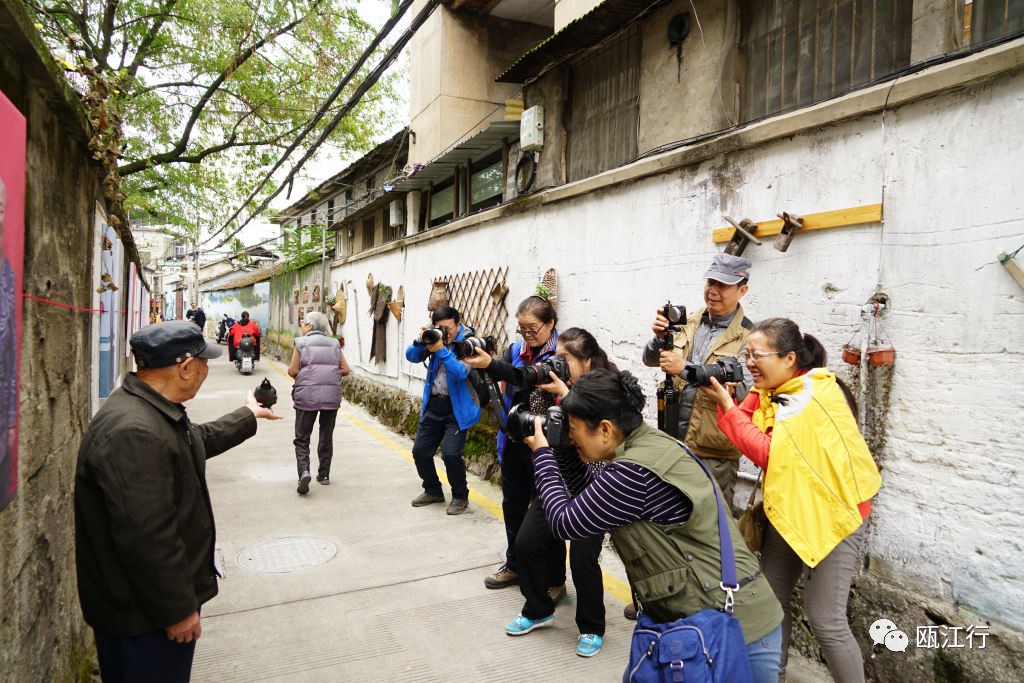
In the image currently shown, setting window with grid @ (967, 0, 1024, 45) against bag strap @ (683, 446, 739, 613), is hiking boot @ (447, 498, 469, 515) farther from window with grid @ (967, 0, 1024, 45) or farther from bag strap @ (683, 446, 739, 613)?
window with grid @ (967, 0, 1024, 45)

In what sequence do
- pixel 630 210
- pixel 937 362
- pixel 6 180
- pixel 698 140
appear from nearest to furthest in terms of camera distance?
pixel 6 180, pixel 937 362, pixel 698 140, pixel 630 210

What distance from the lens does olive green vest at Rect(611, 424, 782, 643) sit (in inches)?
65.5

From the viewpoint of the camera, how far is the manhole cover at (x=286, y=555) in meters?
3.83

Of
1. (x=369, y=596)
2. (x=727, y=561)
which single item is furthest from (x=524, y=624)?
(x=727, y=561)

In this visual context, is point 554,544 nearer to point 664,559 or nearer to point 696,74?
point 664,559

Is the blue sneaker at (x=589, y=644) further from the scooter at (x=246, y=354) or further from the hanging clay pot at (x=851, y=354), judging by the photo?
the scooter at (x=246, y=354)

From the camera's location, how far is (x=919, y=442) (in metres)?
2.63

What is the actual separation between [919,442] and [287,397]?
10.8m

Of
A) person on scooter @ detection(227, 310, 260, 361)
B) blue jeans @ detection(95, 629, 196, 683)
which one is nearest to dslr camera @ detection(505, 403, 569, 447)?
blue jeans @ detection(95, 629, 196, 683)

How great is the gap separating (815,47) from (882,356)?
1.92 m

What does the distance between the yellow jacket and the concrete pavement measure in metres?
1.18

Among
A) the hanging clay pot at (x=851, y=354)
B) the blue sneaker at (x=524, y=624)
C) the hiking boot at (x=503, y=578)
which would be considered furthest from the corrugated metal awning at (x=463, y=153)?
the blue sneaker at (x=524, y=624)

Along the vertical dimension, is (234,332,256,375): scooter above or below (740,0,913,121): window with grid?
below

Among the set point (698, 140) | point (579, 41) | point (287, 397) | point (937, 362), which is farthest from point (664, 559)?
point (287, 397)
